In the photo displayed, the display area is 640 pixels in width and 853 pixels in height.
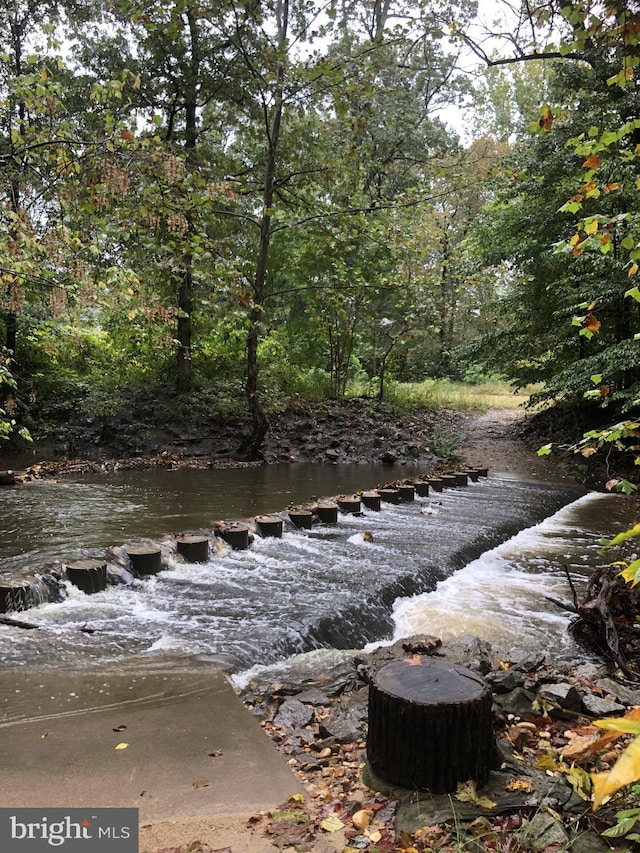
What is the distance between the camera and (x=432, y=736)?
8.07ft

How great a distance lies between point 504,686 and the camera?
10.8 ft

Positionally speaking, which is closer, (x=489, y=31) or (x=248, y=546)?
(x=489, y=31)

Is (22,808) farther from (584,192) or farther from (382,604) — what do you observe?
(584,192)

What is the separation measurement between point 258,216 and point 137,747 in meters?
12.2

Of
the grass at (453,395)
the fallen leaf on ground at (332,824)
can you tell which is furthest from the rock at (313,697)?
the grass at (453,395)

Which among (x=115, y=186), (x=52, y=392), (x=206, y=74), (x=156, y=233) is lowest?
(x=52, y=392)

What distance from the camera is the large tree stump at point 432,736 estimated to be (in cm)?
246

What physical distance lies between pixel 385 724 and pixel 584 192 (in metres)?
2.66

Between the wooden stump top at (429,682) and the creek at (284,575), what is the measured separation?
1.31m

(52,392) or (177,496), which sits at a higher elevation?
(52,392)

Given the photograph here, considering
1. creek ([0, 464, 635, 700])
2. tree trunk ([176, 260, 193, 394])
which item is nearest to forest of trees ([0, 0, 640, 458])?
tree trunk ([176, 260, 193, 394])

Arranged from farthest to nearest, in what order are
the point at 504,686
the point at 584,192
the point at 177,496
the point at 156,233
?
the point at 156,233, the point at 177,496, the point at 504,686, the point at 584,192

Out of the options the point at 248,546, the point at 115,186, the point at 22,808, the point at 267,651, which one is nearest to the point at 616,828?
the point at 22,808

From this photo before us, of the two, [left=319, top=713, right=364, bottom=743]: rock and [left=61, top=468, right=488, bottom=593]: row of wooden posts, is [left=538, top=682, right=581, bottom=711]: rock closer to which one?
[left=319, top=713, right=364, bottom=743]: rock
